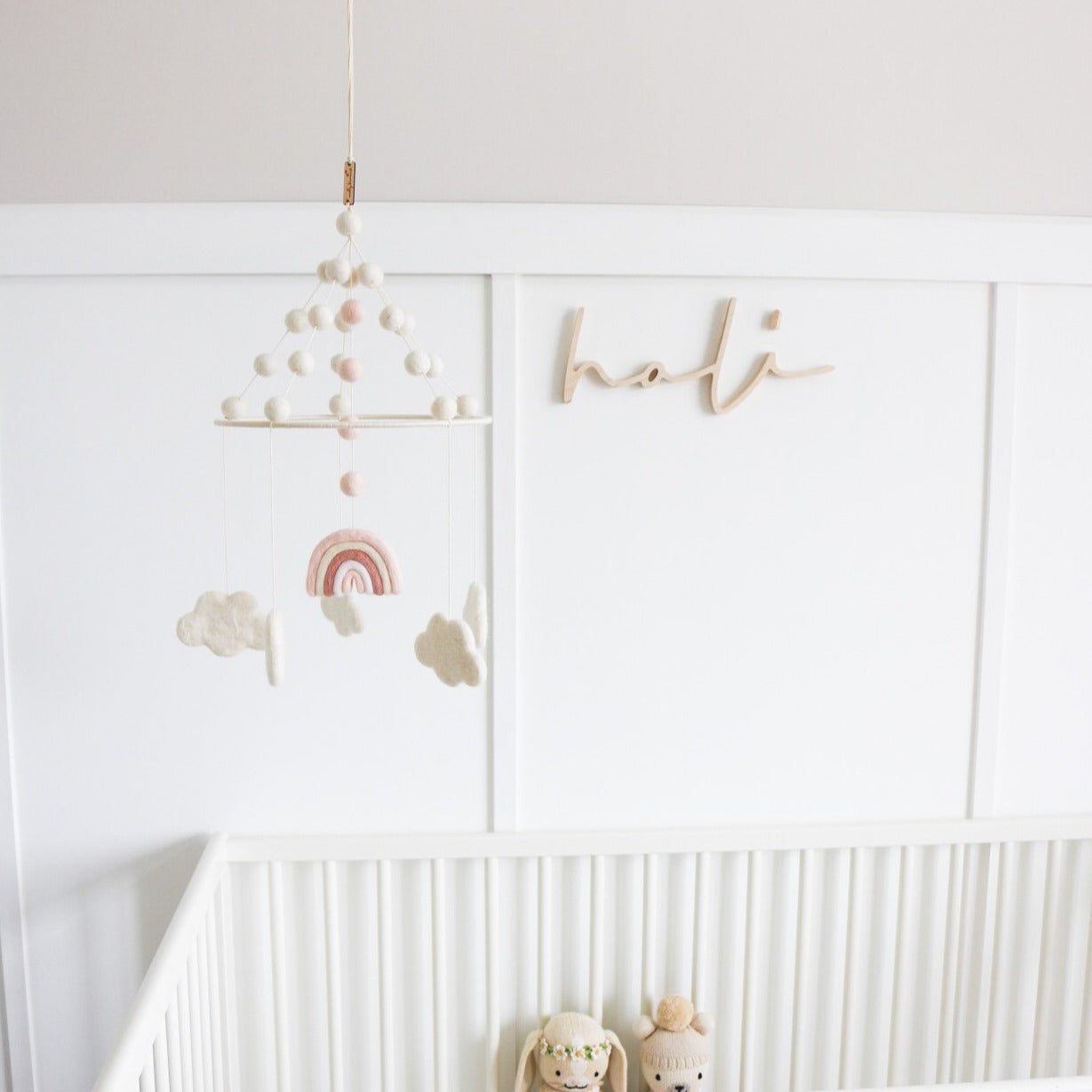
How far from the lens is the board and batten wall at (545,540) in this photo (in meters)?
1.53

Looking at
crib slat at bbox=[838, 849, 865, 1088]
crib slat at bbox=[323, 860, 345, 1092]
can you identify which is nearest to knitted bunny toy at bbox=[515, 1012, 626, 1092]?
crib slat at bbox=[323, 860, 345, 1092]

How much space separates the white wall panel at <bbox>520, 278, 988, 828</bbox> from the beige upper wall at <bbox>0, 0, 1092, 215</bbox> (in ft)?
0.60

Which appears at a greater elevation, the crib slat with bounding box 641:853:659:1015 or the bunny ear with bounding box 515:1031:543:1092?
the crib slat with bounding box 641:853:659:1015

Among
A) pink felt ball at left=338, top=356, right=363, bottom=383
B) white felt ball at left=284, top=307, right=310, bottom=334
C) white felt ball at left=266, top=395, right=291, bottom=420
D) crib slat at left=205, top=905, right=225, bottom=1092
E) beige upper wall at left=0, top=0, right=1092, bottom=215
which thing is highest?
beige upper wall at left=0, top=0, right=1092, bottom=215

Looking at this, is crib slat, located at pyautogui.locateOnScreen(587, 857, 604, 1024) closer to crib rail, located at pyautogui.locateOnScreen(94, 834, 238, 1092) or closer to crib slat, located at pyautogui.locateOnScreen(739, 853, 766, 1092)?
crib slat, located at pyautogui.locateOnScreen(739, 853, 766, 1092)

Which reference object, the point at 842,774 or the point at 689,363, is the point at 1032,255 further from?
the point at 842,774

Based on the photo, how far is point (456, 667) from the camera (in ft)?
3.72

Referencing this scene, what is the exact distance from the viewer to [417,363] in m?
1.08

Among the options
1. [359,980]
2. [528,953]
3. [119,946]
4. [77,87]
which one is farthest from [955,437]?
[119,946]

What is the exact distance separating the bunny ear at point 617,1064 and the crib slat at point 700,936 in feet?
0.51

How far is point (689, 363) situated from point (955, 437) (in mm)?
449

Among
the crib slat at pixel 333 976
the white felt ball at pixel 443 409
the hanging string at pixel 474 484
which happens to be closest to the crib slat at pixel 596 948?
the crib slat at pixel 333 976

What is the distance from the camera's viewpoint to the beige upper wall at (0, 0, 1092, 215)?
1485 mm

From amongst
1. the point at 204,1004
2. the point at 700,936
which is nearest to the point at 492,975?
the point at 700,936
